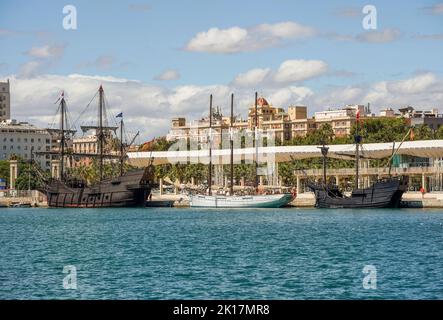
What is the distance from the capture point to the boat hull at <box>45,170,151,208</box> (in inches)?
5768

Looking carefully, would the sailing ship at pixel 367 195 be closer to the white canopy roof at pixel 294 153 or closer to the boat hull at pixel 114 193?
the white canopy roof at pixel 294 153

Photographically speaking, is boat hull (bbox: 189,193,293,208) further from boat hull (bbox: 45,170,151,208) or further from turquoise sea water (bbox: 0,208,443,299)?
turquoise sea water (bbox: 0,208,443,299)

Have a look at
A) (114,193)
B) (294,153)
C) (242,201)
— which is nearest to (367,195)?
(242,201)

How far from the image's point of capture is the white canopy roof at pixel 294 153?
13700 cm

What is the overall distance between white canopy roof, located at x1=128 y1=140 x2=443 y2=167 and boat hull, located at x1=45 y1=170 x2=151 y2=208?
590 inches

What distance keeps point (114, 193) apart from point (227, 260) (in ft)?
311

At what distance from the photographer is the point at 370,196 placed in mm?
126000

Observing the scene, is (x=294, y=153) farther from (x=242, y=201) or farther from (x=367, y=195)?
(x=367, y=195)

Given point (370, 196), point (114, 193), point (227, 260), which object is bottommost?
point (227, 260)

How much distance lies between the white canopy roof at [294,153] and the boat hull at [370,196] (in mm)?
10972

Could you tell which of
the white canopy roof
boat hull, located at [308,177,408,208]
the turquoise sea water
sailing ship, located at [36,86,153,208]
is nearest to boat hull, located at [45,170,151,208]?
sailing ship, located at [36,86,153,208]

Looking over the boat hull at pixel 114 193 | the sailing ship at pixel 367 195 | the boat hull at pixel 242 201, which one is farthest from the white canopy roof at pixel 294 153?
the boat hull at pixel 114 193
